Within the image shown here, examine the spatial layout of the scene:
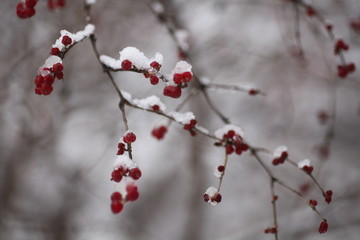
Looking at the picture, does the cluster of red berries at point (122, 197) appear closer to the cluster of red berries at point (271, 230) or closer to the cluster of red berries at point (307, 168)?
the cluster of red berries at point (271, 230)

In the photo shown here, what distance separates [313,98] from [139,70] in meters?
5.59

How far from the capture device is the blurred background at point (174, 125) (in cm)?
309

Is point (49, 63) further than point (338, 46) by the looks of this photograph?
No

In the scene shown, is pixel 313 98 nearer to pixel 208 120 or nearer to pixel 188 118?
pixel 208 120

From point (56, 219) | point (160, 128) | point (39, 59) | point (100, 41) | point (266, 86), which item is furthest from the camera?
point (266, 86)

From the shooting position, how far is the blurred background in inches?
122

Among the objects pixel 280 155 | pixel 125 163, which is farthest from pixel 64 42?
pixel 280 155

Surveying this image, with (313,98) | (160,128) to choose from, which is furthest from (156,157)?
(160,128)

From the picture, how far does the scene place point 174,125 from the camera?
423 centimetres

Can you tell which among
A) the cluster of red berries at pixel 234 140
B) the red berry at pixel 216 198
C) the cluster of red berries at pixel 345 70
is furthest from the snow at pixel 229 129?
the cluster of red berries at pixel 345 70

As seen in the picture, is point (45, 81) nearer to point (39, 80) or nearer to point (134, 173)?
point (39, 80)

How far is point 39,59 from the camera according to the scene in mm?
3289

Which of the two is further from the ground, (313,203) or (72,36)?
(72,36)

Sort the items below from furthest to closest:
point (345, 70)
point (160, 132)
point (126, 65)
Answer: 1. point (345, 70)
2. point (160, 132)
3. point (126, 65)
